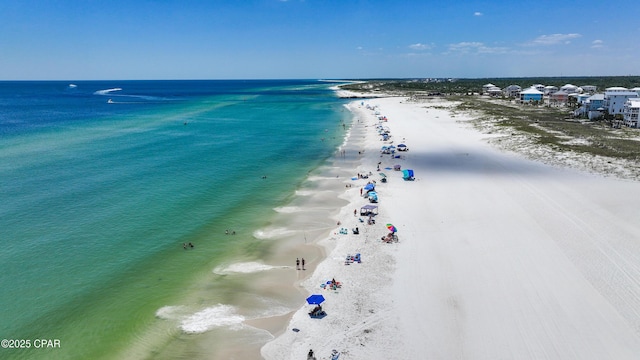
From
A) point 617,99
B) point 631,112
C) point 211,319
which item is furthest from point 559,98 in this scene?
point 211,319

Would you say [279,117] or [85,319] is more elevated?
[279,117]

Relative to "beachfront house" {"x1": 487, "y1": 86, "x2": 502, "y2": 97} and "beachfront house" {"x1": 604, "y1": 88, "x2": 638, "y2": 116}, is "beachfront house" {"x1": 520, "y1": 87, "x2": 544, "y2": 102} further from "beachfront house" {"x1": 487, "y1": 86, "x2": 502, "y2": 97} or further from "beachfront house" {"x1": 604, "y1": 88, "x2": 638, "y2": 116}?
"beachfront house" {"x1": 604, "y1": 88, "x2": 638, "y2": 116}

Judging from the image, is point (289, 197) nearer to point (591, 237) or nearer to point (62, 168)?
point (591, 237)

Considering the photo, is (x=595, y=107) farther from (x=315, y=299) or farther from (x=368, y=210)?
(x=315, y=299)

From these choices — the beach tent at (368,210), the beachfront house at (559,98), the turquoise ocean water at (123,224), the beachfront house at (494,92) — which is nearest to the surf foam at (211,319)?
the turquoise ocean water at (123,224)

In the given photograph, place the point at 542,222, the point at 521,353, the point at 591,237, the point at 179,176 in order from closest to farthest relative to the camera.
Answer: the point at 521,353 → the point at 591,237 → the point at 542,222 → the point at 179,176

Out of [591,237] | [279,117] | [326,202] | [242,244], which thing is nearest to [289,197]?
[326,202]

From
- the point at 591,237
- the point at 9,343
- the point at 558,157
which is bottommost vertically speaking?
the point at 9,343
